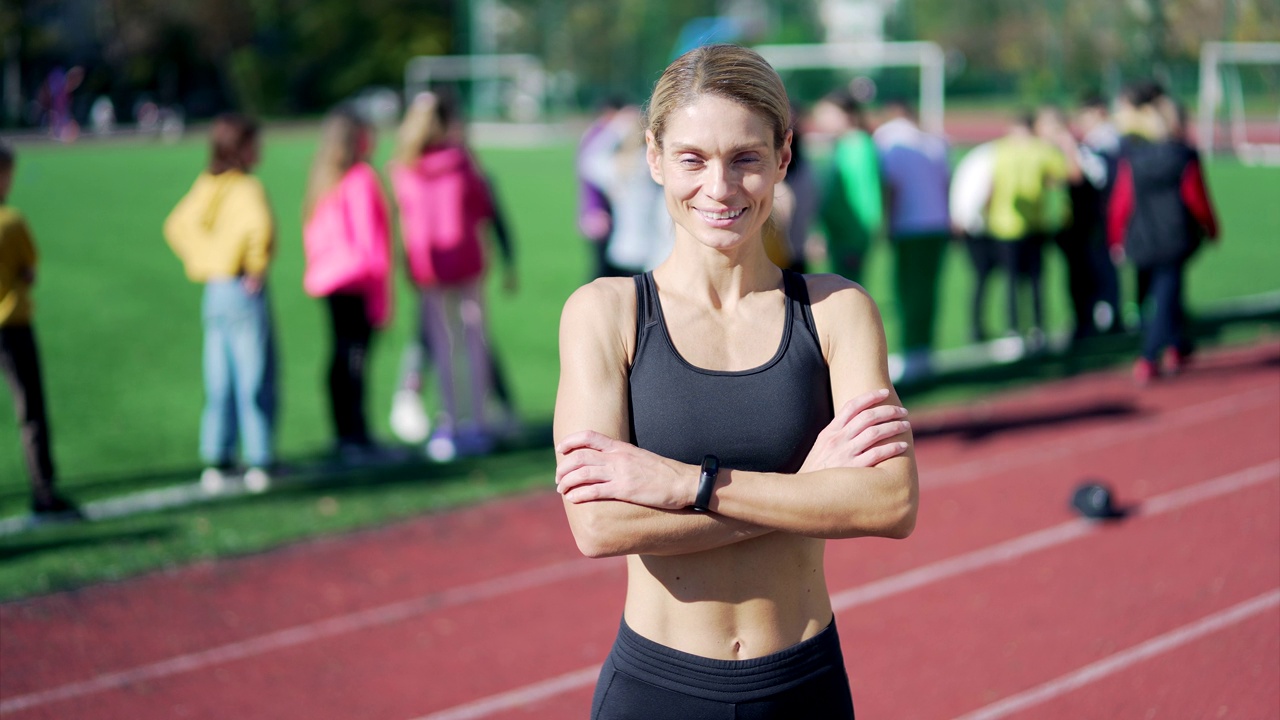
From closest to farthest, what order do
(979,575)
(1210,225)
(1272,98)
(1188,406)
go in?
(979,575), (1188,406), (1210,225), (1272,98)

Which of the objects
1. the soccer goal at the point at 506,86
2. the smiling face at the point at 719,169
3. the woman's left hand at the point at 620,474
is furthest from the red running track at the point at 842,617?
the soccer goal at the point at 506,86

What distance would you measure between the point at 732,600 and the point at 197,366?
10.4 metres

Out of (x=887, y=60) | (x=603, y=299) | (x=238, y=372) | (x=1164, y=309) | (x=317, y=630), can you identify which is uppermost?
(x=887, y=60)

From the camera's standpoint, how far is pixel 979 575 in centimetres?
605

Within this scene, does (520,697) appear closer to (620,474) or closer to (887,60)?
(620,474)

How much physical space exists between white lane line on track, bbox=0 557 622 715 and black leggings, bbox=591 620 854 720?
353cm

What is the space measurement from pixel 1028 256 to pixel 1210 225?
5.92 feet

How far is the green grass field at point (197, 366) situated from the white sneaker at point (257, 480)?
0.60 ft

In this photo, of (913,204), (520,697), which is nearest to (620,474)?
(520,697)

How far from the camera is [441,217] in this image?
7.90 metres

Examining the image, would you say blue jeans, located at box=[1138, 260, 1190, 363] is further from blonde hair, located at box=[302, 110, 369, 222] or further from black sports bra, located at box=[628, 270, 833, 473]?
black sports bra, located at box=[628, 270, 833, 473]

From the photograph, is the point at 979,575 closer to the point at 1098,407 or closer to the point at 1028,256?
the point at 1098,407

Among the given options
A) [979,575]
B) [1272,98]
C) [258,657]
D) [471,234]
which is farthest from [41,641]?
[1272,98]

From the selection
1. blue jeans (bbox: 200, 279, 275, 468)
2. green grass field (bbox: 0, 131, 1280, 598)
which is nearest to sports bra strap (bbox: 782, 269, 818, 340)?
green grass field (bbox: 0, 131, 1280, 598)
